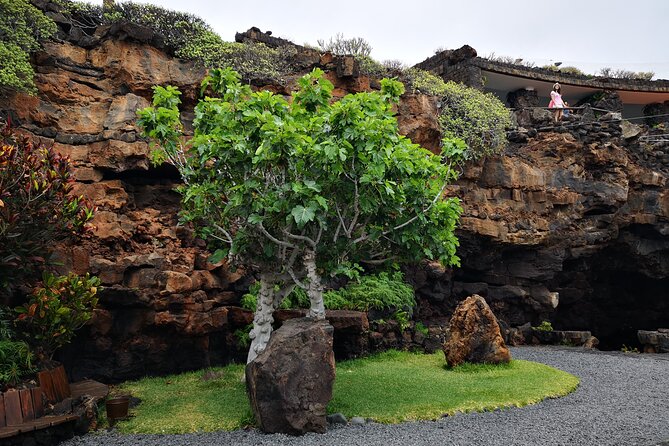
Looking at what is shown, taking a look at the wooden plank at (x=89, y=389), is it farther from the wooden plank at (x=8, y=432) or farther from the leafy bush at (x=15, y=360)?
the wooden plank at (x=8, y=432)

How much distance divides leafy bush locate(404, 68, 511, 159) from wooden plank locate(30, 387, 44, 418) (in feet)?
44.4

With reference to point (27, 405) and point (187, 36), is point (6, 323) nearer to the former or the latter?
point (27, 405)

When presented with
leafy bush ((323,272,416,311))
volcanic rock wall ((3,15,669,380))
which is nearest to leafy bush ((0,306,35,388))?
volcanic rock wall ((3,15,669,380))

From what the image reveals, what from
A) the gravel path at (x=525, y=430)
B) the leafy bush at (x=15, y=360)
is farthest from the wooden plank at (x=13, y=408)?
the gravel path at (x=525, y=430)

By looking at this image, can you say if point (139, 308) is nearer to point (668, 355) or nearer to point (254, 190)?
point (254, 190)

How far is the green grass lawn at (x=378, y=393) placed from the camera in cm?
755

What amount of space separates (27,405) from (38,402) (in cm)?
18

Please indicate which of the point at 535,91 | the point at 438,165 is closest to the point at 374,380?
the point at 438,165

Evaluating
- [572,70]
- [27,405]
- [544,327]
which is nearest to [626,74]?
[572,70]

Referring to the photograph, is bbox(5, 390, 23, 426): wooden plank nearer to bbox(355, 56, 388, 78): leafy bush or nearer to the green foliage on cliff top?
the green foliage on cliff top

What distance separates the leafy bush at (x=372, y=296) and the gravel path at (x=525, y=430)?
5331mm

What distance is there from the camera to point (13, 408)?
251 inches

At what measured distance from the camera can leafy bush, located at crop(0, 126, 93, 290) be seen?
7176 millimetres

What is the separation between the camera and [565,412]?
804cm
